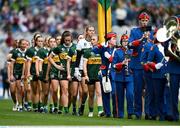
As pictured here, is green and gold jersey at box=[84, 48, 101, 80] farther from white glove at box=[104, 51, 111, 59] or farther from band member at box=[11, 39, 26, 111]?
band member at box=[11, 39, 26, 111]

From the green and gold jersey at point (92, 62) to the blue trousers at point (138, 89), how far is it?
61.8 inches

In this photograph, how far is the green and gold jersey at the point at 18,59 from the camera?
2777 cm

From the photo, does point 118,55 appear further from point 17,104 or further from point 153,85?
point 17,104

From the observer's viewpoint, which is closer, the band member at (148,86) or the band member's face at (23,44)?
the band member at (148,86)

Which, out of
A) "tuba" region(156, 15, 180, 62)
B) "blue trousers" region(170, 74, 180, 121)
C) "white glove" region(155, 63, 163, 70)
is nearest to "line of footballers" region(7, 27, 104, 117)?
"white glove" region(155, 63, 163, 70)

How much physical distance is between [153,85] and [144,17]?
5.10 feet

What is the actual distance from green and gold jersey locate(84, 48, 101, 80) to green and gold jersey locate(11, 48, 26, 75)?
4182 mm

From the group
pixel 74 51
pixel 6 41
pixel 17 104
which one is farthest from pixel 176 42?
pixel 6 41

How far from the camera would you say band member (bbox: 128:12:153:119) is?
22.0 metres

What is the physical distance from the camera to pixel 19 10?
4672 centimetres

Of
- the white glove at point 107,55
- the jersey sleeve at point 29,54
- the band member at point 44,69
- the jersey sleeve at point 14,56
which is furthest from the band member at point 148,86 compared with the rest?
the jersey sleeve at point 14,56

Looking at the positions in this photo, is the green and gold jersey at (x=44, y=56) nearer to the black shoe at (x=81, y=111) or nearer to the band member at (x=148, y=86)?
the black shoe at (x=81, y=111)

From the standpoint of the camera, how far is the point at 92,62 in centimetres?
2403

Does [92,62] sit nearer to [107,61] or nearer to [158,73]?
[107,61]
